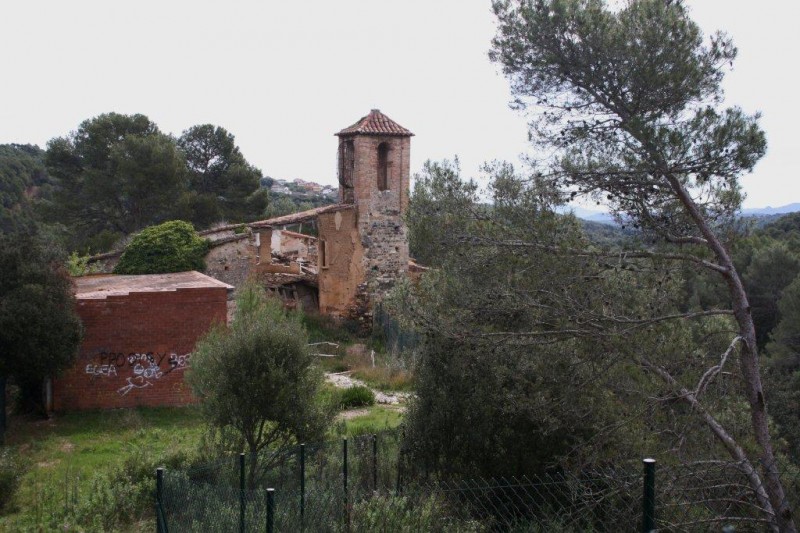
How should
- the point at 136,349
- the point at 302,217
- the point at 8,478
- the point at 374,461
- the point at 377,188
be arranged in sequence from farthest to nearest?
the point at 302,217, the point at 377,188, the point at 136,349, the point at 8,478, the point at 374,461

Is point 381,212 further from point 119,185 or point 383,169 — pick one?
point 119,185

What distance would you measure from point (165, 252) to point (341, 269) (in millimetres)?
5412

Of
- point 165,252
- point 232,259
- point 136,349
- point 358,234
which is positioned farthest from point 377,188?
point 136,349

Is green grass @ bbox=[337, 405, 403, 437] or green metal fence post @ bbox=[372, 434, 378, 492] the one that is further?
green grass @ bbox=[337, 405, 403, 437]

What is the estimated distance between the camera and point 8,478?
1079cm

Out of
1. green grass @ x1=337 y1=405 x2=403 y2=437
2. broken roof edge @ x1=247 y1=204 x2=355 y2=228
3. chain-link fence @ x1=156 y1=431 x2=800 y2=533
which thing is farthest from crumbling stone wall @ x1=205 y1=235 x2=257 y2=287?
chain-link fence @ x1=156 y1=431 x2=800 y2=533

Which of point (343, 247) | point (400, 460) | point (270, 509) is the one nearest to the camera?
point (270, 509)

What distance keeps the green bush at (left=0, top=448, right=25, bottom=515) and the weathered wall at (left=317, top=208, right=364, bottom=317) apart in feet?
49.0

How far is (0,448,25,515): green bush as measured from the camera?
10711 millimetres

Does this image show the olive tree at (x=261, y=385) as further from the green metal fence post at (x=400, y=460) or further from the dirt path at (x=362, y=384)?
the dirt path at (x=362, y=384)

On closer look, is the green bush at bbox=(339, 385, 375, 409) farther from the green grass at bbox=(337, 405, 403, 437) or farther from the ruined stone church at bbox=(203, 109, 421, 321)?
the ruined stone church at bbox=(203, 109, 421, 321)

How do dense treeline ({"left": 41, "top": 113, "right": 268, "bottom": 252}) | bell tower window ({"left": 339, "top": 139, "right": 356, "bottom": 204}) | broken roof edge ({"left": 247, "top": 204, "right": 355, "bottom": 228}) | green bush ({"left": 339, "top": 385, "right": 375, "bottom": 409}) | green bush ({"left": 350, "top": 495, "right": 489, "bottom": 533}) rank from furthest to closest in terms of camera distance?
dense treeline ({"left": 41, "top": 113, "right": 268, "bottom": 252}), bell tower window ({"left": 339, "top": 139, "right": 356, "bottom": 204}), broken roof edge ({"left": 247, "top": 204, "right": 355, "bottom": 228}), green bush ({"left": 339, "top": 385, "right": 375, "bottom": 409}), green bush ({"left": 350, "top": 495, "right": 489, "bottom": 533})

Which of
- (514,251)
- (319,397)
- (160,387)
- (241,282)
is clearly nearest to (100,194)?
(241,282)

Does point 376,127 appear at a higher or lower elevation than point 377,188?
higher
